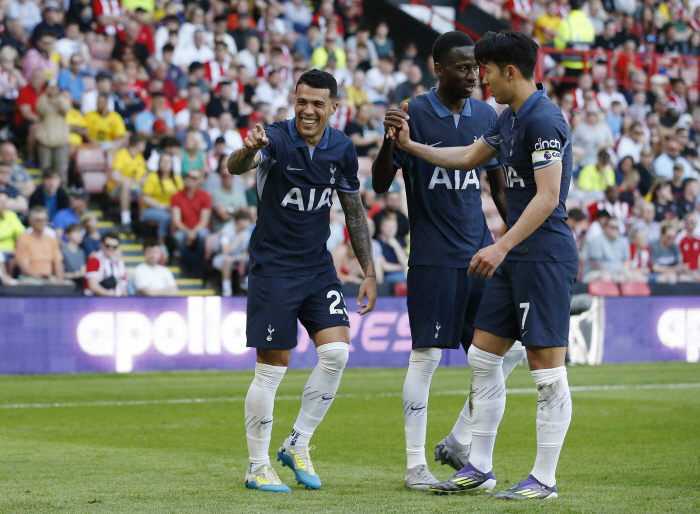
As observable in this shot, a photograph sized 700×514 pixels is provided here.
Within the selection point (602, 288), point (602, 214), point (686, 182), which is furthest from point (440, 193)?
point (686, 182)

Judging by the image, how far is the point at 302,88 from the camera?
17.8 ft

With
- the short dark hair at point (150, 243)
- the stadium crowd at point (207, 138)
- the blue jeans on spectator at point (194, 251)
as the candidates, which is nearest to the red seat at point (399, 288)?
the stadium crowd at point (207, 138)

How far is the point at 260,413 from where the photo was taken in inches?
214

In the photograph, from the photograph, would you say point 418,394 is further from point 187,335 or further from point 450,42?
point 187,335

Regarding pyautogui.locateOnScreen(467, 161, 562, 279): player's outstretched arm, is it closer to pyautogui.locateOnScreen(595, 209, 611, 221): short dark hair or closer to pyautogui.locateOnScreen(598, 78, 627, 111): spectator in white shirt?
pyautogui.locateOnScreen(595, 209, 611, 221): short dark hair

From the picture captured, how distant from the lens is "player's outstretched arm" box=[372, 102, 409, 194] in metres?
5.26

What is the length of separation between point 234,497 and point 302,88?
2224 millimetres

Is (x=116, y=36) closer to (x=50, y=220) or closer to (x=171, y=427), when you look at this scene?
(x=50, y=220)

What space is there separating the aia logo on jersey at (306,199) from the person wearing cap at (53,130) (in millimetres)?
9355

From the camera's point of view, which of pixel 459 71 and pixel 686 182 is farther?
pixel 686 182

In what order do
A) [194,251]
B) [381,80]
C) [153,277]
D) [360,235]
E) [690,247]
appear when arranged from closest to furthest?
[360,235]
[153,277]
[194,251]
[690,247]
[381,80]

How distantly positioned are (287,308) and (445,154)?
47.5 inches

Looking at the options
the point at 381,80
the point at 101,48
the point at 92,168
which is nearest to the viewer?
the point at 92,168

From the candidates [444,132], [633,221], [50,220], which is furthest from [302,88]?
[633,221]
